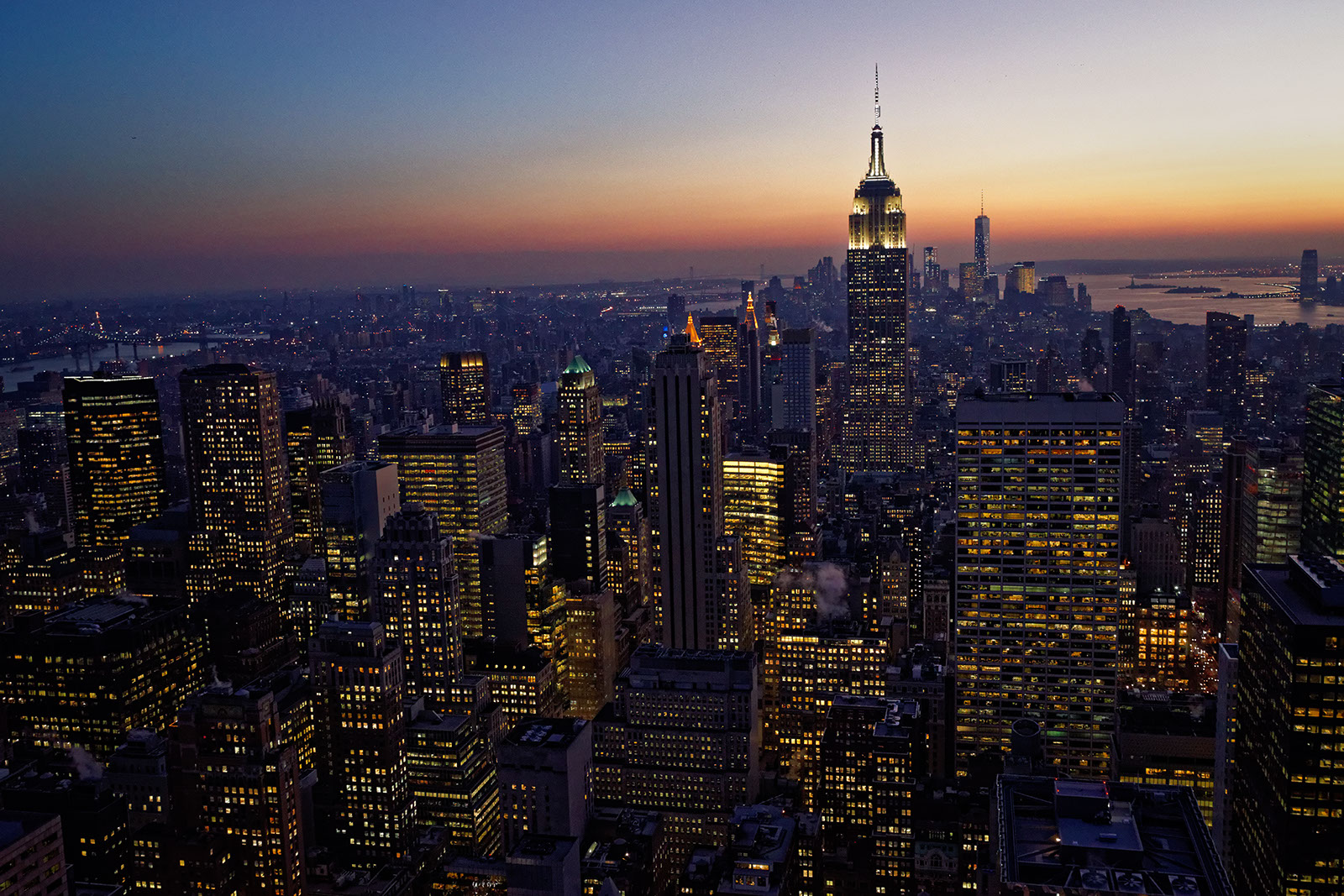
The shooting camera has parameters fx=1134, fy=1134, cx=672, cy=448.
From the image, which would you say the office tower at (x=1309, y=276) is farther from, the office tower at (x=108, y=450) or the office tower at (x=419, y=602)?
the office tower at (x=108, y=450)

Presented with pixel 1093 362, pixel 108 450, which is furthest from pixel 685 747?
pixel 1093 362

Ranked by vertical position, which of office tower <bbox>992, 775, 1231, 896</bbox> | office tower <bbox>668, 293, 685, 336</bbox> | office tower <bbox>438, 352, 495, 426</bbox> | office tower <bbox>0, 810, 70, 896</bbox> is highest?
office tower <bbox>668, 293, 685, 336</bbox>

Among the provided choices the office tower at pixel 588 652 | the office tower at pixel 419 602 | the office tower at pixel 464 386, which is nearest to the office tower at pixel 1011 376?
the office tower at pixel 588 652

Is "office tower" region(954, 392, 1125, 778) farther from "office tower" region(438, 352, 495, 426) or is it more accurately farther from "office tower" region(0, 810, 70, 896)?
"office tower" region(438, 352, 495, 426)

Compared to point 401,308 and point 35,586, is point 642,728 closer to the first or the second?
point 35,586

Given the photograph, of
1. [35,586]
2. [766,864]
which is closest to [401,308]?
[35,586]

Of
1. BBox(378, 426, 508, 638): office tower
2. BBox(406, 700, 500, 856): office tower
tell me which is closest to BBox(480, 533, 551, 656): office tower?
BBox(378, 426, 508, 638): office tower
